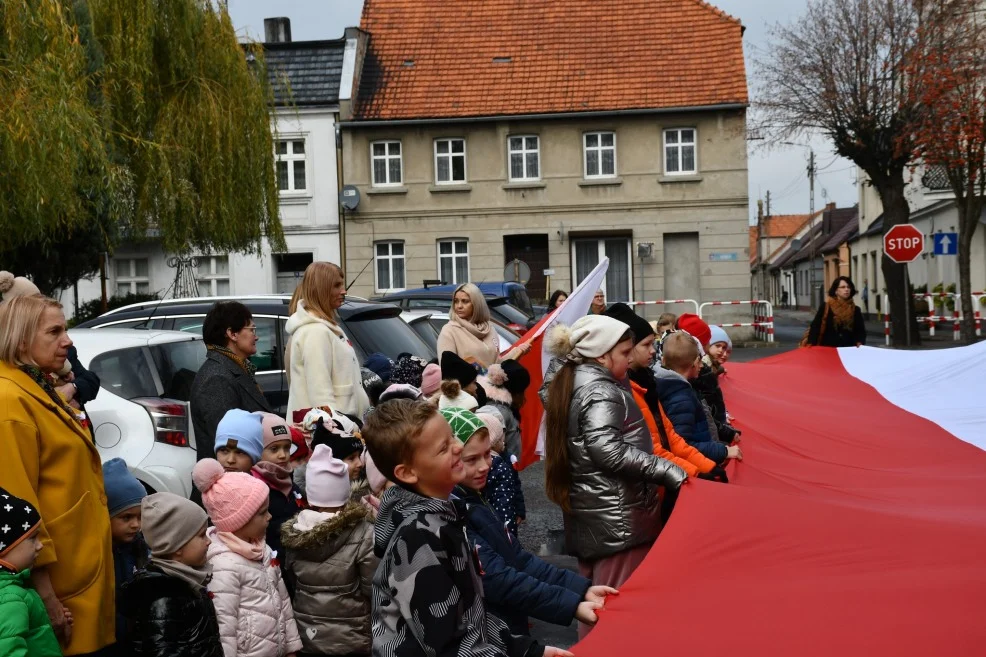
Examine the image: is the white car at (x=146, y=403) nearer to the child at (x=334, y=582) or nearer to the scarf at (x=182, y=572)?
the child at (x=334, y=582)

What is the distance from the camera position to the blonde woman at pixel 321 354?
285 inches

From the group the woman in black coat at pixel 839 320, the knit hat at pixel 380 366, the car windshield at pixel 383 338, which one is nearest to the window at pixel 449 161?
the woman in black coat at pixel 839 320

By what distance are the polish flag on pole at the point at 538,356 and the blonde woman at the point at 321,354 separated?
5.02ft

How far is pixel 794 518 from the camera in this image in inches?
205

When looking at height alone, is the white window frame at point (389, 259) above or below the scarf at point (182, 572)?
above

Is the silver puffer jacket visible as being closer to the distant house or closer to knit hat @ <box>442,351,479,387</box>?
knit hat @ <box>442,351,479,387</box>

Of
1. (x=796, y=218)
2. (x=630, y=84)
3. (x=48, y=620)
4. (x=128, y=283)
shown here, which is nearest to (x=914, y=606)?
(x=48, y=620)

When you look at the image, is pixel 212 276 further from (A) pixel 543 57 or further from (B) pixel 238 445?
(B) pixel 238 445

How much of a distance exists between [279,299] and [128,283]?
29296 millimetres

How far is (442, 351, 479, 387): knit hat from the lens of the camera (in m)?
7.27

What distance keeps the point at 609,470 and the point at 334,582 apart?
1.36 meters

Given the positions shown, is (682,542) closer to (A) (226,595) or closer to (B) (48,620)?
(A) (226,595)

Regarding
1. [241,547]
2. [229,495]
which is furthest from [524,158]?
[241,547]

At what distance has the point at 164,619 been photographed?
432 cm
